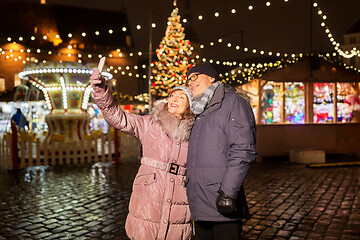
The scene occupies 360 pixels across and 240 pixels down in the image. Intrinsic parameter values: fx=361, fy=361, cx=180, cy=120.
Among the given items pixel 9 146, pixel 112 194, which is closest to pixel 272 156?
pixel 112 194

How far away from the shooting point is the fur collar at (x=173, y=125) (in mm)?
2945

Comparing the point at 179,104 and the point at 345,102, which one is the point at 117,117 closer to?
the point at 179,104

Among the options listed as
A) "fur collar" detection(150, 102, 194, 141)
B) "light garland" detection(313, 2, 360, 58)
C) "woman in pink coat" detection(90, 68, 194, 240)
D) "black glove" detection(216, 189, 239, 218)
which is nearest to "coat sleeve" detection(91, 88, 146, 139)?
"woman in pink coat" detection(90, 68, 194, 240)

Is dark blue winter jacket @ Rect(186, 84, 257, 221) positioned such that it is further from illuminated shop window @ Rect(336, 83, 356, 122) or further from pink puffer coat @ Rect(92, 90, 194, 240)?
illuminated shop window @ Rect(336, 83, 356, 122)

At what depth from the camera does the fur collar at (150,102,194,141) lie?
295 cm

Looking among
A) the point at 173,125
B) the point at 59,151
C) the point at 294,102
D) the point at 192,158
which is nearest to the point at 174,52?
the point at 294,102

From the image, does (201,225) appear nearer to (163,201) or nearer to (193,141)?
(163,201)

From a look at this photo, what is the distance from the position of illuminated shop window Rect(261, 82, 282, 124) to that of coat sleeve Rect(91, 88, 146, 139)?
9.84 m

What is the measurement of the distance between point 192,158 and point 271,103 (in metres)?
10.3

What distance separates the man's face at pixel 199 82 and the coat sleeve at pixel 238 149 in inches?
17.6

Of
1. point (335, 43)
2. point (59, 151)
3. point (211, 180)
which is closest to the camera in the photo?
point (211, 180)

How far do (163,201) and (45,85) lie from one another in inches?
473

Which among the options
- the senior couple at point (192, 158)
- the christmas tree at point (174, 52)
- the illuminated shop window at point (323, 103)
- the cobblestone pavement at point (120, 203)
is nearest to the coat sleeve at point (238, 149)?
the senior couple at point (192, 158)

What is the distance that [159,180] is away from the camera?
2.91 metres
